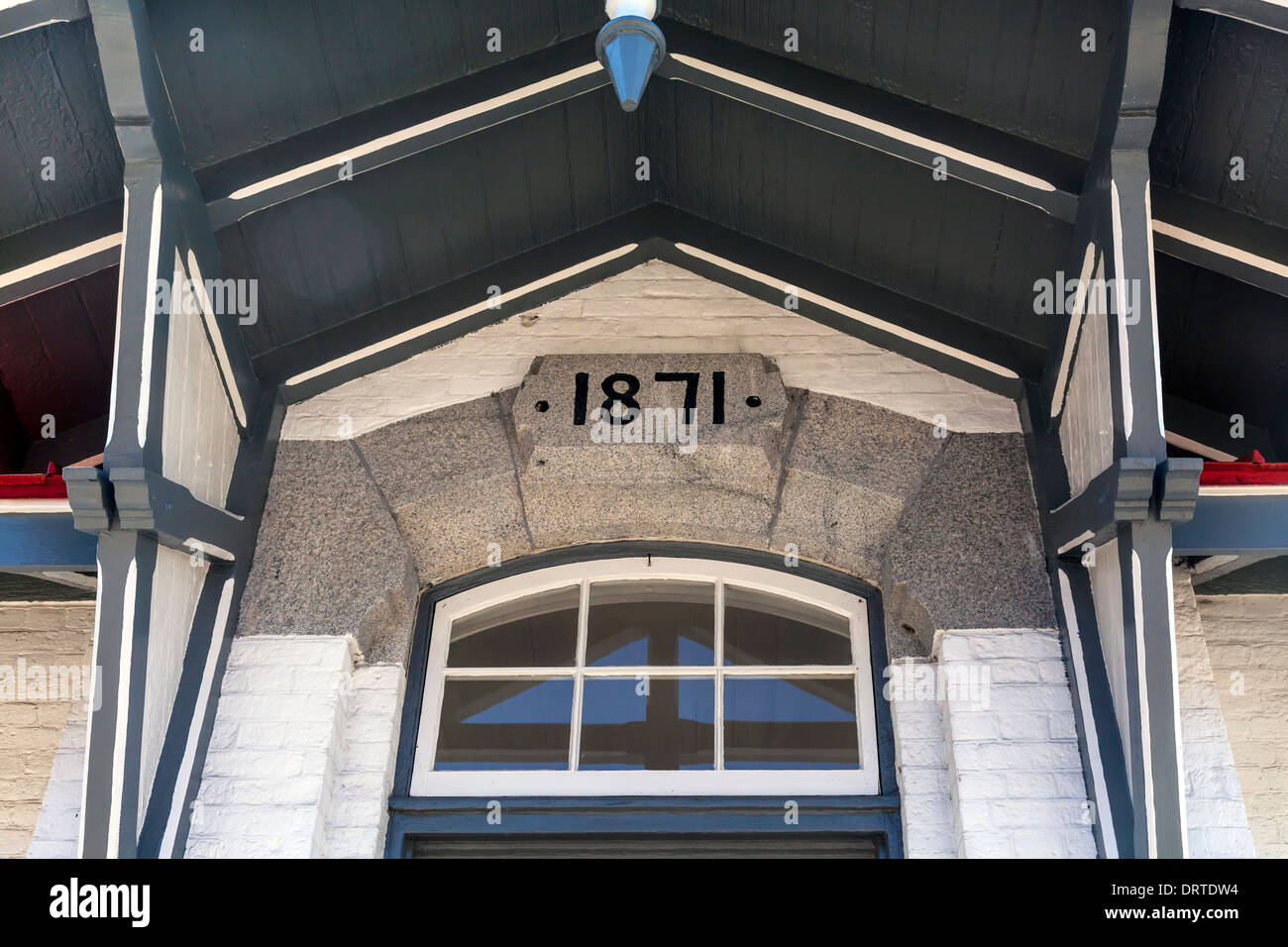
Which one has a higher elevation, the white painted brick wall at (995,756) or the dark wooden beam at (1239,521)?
the dark wooden beam at (1239,521)

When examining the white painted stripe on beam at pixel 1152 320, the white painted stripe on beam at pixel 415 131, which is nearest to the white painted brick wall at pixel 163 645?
the white painted stripe on beam at pixel 415 131

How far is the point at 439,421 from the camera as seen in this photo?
374cm

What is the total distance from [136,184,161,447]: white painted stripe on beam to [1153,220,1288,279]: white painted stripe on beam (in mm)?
2358

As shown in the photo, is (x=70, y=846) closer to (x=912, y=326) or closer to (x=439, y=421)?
(x=439, y=421)

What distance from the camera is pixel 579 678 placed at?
3553 millimetres

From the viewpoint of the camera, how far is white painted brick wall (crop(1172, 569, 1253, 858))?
309 cm

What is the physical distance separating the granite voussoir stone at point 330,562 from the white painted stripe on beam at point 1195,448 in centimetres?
209

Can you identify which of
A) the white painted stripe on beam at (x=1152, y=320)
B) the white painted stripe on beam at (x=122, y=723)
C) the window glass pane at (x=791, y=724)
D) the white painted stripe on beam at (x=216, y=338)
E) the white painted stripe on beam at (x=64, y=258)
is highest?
the white painted stripe on beam at (x=64, y=258)

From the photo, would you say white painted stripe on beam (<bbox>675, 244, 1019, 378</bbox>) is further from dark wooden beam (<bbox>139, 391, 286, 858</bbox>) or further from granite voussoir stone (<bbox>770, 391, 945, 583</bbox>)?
dark wooden beam (<bbox>139, 391, 286, 858</bbox>)

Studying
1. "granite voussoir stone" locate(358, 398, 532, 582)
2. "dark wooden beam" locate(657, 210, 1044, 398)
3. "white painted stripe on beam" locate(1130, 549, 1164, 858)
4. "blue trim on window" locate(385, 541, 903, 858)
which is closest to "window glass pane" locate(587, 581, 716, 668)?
"granite voussoir stone" locate(358, 398, 532, 582)

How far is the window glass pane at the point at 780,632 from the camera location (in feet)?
11.8

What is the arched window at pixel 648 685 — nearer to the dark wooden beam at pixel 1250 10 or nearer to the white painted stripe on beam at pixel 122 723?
the white painted stripe on beam at pixel 122 723

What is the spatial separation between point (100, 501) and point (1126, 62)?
240 cm
